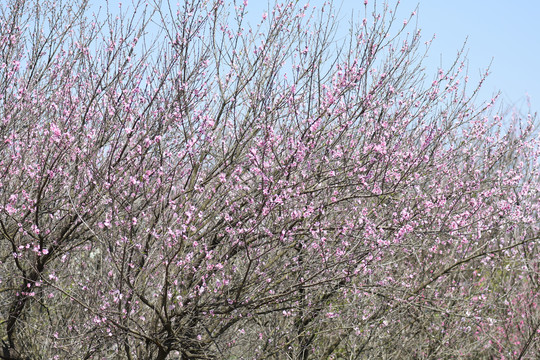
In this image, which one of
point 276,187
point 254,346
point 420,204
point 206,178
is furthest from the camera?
point 254,346

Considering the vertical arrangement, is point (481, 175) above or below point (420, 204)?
above

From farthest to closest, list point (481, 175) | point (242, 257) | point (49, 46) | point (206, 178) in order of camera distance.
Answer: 1. point (481, 175)
2. point (49, 46)
3. point (206, 178)
4. point (242, 257)

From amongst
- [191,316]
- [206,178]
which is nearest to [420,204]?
[206,178]

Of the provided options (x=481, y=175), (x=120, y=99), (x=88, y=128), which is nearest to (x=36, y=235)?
(x=88, y=128)

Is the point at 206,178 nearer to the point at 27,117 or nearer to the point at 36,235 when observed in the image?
the point at 36,235

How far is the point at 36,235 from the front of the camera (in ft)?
23.2

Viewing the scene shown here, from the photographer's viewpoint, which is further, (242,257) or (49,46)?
(49,46)

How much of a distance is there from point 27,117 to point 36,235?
2.26 meters

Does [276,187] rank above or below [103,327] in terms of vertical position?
above

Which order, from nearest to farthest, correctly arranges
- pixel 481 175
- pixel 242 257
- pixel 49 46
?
pixel 242 257, pixel 49 46, pixel 481 175

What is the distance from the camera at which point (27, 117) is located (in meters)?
8.45

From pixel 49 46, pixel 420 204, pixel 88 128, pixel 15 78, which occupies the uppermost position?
pixel 49 46

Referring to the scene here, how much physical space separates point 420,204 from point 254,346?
314 cm

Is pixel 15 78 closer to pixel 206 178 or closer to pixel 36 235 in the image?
pixel 36 235
